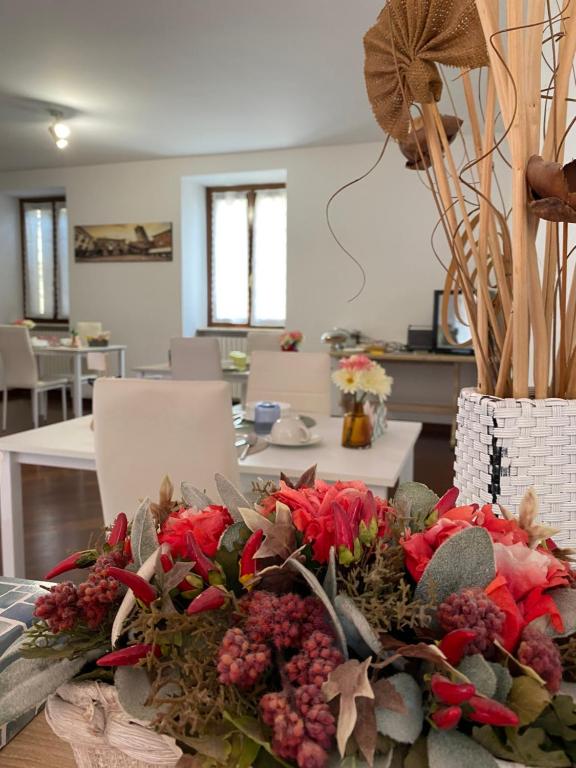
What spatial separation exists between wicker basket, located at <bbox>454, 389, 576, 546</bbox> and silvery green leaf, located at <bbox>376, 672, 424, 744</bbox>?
382 mm

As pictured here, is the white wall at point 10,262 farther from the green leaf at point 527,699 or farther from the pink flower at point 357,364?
the green leaf at point 527,699

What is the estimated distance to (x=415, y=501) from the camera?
0.47 meters

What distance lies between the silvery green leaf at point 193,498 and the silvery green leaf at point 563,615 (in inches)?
10.0

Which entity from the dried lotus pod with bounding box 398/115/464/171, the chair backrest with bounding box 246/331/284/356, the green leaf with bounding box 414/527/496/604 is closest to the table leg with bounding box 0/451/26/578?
the dried lotus pod with bounding box 398/115/464/171

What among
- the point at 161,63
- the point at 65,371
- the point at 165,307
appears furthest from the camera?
the point at 65,371

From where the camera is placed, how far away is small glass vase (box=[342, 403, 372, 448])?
183cm

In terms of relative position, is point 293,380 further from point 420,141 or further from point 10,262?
point 10,262

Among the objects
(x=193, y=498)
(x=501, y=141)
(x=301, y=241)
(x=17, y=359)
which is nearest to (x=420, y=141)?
(x=501, y=141)

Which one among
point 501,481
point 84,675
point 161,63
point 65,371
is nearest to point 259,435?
point 501,481

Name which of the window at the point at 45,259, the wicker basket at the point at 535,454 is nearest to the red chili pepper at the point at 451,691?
the wicker basket at the point at 535,454

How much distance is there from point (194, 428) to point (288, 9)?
3003 millimetres

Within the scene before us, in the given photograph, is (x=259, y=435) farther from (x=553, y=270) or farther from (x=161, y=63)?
(x=161, y=63)

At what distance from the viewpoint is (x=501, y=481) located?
663 mm

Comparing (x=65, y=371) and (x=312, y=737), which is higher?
(x=312, y=737)
